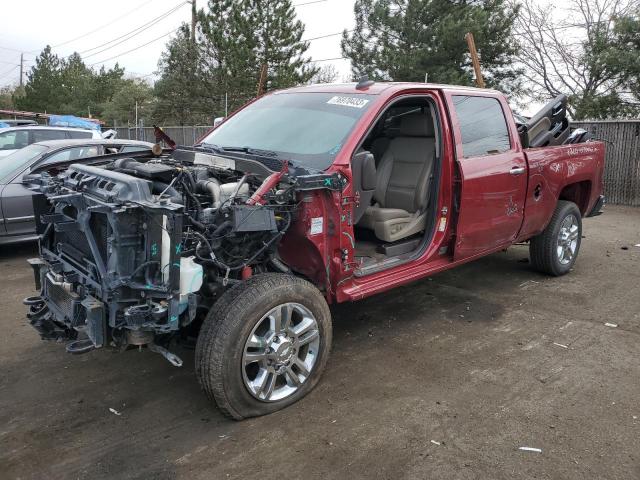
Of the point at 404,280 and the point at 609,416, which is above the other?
the point at 404,280

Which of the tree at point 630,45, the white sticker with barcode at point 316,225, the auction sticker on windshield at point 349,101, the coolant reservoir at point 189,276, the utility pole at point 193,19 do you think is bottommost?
the coolant reservoir at point 189,276

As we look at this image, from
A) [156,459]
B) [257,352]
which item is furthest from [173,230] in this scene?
[156,459]

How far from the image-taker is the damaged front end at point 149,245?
111 inches

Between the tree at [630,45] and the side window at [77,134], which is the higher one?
the tree at [630,45]

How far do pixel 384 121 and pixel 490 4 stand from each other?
63.1ft

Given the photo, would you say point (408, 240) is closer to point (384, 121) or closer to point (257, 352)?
point (384, 121)

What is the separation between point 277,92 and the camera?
4852 mm

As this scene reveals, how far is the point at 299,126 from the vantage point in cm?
406

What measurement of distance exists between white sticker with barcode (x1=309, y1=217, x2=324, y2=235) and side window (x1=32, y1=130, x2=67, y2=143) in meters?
8.86

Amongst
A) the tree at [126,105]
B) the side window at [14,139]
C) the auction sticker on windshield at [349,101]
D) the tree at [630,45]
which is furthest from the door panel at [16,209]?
the tree at [126,105]

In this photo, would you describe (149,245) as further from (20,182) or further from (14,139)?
(14,139)

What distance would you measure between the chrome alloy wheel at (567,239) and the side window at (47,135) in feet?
29.9

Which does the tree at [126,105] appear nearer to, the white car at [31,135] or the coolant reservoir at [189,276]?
the white car at [31,135]

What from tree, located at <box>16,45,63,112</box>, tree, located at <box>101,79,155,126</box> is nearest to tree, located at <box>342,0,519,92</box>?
tree, located at <box>101,79,155,126</box>
